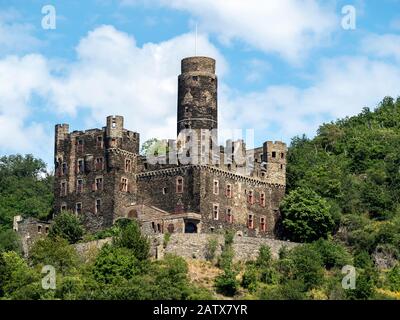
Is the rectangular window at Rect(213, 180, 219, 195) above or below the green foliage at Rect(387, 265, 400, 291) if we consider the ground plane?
above

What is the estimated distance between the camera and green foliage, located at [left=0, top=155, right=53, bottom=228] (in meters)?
104

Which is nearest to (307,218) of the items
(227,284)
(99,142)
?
(227,284)

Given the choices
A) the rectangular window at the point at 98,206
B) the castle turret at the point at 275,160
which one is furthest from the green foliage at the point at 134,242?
the castle turret at the point at 275,160

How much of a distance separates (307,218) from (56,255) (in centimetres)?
1693

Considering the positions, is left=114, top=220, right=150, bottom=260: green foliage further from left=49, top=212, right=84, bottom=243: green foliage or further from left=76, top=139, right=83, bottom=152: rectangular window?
left=76, top=139, right=83, bottom=152: rectangular window

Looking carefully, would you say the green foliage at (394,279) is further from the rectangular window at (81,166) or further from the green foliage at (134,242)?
the rectangular window at (81,166)

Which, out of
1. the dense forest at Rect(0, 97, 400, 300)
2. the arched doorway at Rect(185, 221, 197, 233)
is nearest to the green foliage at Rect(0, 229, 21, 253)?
the dense forest at Rect(0, 97, 400, 300)

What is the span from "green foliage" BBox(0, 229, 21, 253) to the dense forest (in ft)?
0.21

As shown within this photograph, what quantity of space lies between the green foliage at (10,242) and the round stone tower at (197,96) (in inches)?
491

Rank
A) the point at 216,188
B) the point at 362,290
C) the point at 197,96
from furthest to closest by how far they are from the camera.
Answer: the point at 197,96 → the point at 216,188 → the point at 362,290

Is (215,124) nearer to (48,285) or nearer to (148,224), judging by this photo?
(148,224)

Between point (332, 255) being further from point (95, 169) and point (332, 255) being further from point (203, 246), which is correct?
point (95, 169)

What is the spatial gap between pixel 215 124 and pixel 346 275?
1411 centimetres

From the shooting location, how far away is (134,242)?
78750 mm
